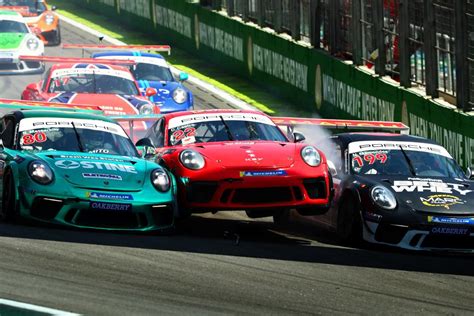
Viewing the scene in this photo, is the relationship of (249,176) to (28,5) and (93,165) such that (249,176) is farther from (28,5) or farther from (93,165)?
(28,5)

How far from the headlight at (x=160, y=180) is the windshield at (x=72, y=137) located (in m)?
0.94

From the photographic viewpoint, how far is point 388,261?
11844 mm

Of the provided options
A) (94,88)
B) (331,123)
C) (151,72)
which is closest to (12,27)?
(151,72)

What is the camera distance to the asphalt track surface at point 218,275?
29.7 ft

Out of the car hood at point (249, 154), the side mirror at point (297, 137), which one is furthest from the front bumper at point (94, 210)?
the side mirror at point (297, 137)

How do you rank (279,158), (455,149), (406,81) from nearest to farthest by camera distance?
(279,158) → (455,149) → (406,81)

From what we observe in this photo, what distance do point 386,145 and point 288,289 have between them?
4.84 m

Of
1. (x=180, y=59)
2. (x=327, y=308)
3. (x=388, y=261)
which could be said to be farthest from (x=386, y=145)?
(x=180, y=59)

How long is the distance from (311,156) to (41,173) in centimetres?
A: 286

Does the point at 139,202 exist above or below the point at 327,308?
below

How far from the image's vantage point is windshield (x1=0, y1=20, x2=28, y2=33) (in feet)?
100

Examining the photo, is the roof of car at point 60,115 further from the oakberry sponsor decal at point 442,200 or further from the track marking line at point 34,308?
the track marking line at point 34,308

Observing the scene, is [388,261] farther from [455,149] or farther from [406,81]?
[406,81]

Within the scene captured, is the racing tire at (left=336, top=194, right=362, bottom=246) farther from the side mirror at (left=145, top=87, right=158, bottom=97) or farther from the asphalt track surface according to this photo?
the side mirror at (left=145, top=87, right=158, bottom=97)
